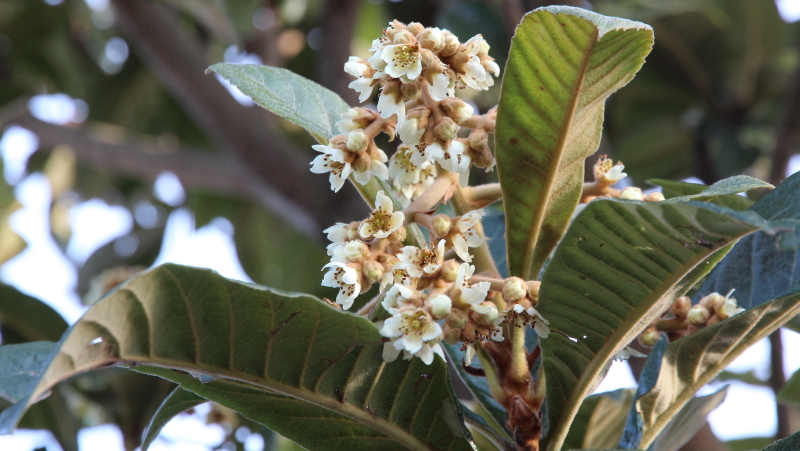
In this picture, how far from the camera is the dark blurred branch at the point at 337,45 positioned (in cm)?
244

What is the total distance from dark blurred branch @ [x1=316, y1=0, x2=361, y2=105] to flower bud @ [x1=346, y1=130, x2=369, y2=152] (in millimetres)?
1564

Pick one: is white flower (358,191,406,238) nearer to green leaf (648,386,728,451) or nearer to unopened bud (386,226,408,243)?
→ unopened bud (386,226,408,243)

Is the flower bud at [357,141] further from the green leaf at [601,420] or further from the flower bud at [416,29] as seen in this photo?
the green leaf at [601,420]

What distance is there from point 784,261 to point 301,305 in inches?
25.9

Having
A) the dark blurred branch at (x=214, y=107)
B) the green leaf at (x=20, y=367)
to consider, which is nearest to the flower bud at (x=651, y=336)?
the green leaf at (x=20, y=367)

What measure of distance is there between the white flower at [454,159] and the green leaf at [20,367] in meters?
0.42

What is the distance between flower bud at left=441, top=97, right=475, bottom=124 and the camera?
845 mm

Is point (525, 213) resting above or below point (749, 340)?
above

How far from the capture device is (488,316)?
2.47ft

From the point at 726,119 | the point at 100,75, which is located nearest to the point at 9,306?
the point at 100,75

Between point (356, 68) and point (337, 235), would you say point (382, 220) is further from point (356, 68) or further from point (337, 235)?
point (356, 68)

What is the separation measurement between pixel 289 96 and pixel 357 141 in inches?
4.9

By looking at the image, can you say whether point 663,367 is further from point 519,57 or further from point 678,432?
point 519,57

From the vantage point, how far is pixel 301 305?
728 millimetres
